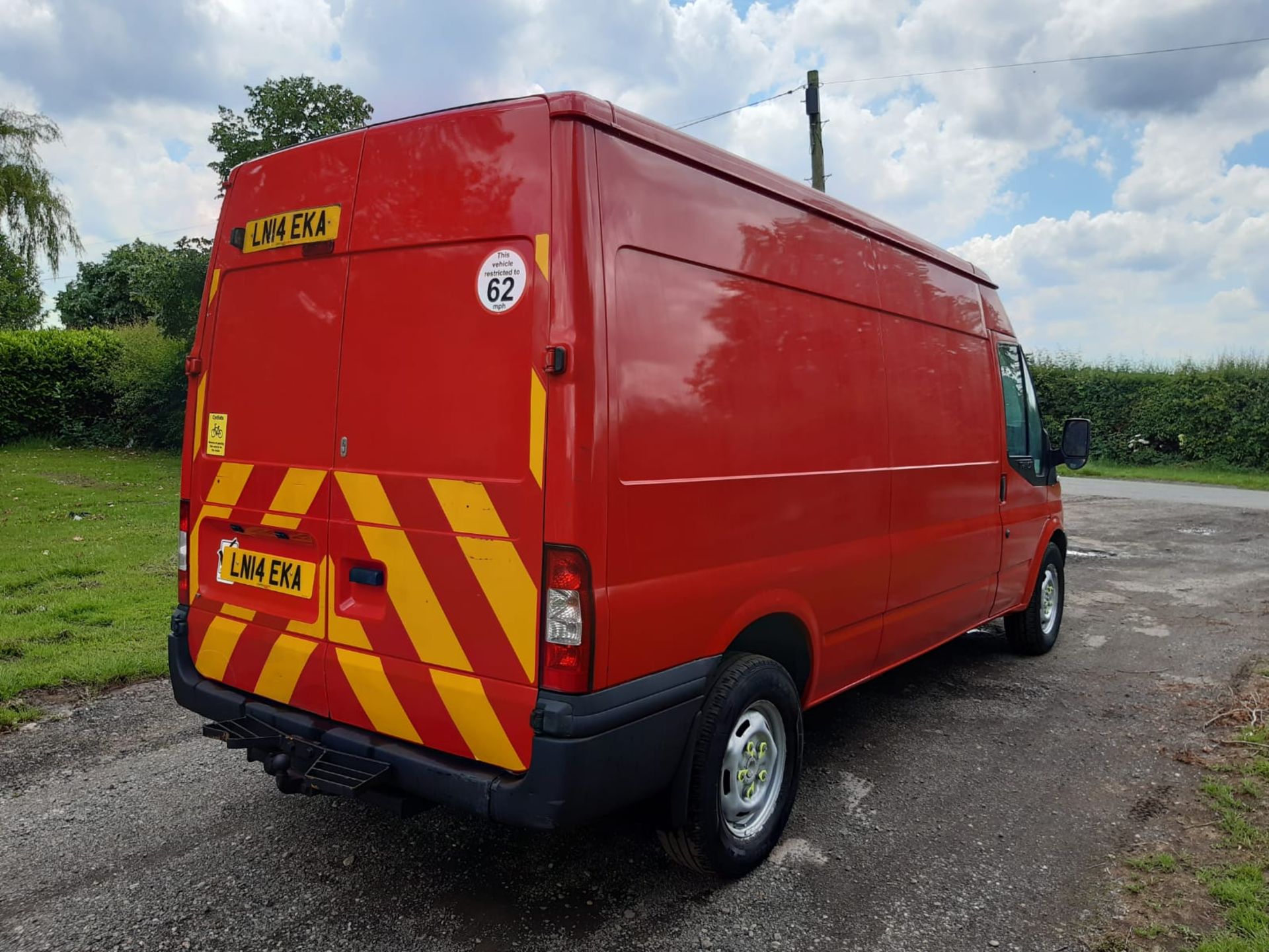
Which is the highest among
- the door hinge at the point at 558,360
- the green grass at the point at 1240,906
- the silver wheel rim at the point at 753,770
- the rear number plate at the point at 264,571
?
the door hinge at the point at 558,360

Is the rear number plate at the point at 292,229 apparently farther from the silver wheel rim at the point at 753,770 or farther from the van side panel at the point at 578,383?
the silver wheel rim at the point at 753,770

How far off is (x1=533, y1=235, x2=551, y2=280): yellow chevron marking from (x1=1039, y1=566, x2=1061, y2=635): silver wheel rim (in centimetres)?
473

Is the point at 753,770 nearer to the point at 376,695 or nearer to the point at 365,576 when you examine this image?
the point at 376,695

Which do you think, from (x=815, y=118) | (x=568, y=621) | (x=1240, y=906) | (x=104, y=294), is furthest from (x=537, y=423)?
(x=104, y=294)

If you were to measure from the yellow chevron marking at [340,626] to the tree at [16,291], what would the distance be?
20.2 meters

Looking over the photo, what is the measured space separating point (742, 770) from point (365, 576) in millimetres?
1476

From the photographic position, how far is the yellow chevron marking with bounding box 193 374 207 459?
11.7ft

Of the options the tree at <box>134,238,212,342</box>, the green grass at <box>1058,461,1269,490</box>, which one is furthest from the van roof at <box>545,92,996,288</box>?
the green grass at <box>1058,461,1269,490</box>

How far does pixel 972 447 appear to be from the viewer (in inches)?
192

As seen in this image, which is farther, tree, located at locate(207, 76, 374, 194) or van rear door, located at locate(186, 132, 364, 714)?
tree, located at locate(207, 76, 374, 194)

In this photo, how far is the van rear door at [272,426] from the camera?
3113 millimetres

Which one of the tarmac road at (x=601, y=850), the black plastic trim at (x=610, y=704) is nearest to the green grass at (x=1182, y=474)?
the tarmac road at (x=601, y=850)

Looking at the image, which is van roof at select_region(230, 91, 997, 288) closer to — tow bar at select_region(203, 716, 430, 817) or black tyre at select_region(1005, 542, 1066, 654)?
tow bar at select_region(203, 716, 430, 817)

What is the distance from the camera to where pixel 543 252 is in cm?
264
